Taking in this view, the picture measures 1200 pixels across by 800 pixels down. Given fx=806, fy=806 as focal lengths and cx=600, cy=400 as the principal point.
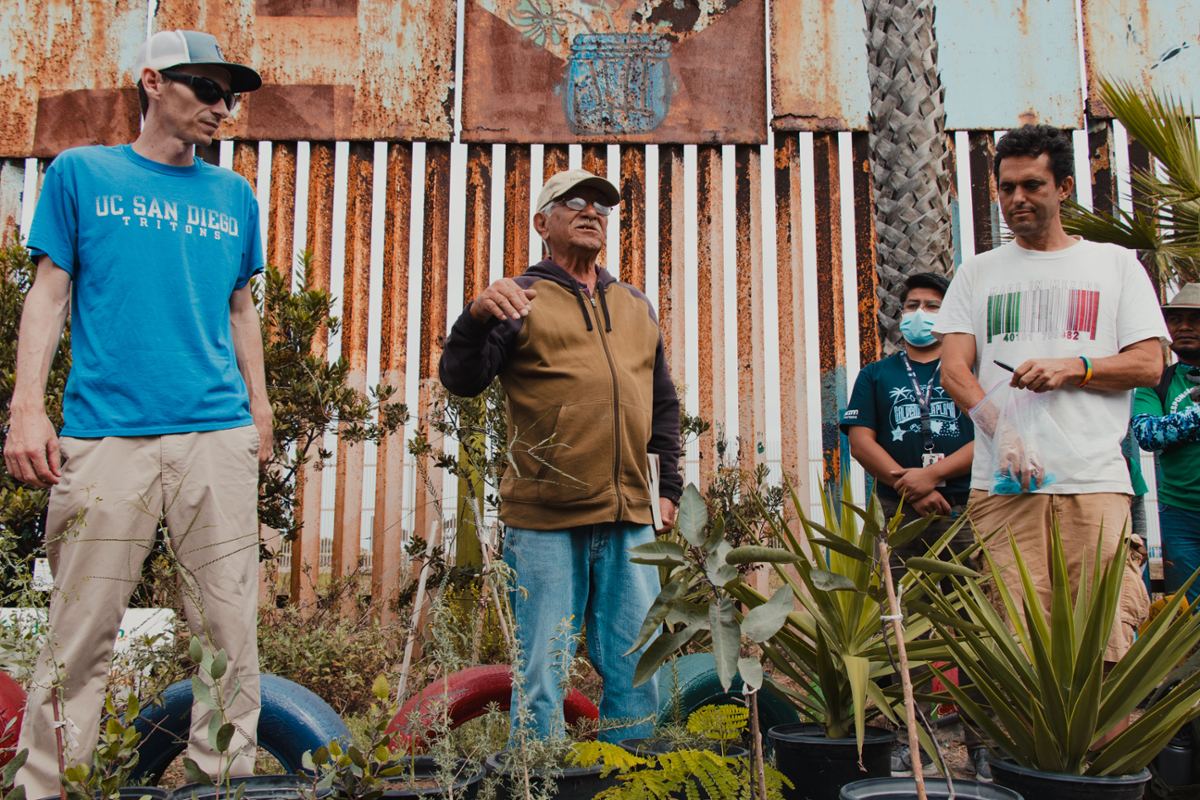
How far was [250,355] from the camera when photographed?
2.46m

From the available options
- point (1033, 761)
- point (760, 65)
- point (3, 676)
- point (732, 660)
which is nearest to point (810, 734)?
point (1033, 761)

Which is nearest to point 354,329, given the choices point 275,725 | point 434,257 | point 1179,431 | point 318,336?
point 318,336

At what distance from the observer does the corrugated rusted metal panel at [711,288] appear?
5.95 m

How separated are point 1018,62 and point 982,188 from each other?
39.1 inches

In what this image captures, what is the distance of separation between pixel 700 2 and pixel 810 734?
5.81 meters

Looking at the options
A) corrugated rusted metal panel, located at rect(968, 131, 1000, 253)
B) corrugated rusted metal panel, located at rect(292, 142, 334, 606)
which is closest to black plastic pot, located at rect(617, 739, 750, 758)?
corrugated rusted metal panel, located at rect(292, 142, 334, 606)

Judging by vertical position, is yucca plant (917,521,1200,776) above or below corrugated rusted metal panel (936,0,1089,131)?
below

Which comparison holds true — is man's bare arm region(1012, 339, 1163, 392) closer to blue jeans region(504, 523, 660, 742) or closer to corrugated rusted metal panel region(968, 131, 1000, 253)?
blue jeans region(504, 523, 660, 742)

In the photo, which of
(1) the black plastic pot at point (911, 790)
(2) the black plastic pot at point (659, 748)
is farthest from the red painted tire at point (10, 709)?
(1) the black plastic pot at point (911, 790)

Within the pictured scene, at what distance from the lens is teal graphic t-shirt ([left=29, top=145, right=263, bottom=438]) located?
2068mm

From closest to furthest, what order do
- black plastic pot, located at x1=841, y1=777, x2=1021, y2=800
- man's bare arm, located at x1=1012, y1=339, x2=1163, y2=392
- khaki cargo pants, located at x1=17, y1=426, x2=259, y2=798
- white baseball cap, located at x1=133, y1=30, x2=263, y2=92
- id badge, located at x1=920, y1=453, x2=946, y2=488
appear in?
1. black plastic pot, located at x1=841, y1=777, x2=1021, y2=800
2. khaki cargo pants, located at x1=17, y1=426, x2=259, y2=798
3. white baseball cap, located at x1=133, y1=30, x2=263, y2=92
4. man's bare arm, located at x1=1012, y1=339, x2=1163, y2=392
5. id badge, located at x1=920, y1=453, x2=946, y2=488

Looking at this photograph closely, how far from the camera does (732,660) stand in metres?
1.11

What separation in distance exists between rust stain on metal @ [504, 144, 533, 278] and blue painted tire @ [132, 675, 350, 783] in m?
4.41

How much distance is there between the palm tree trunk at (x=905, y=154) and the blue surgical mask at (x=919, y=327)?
932 millimetres
